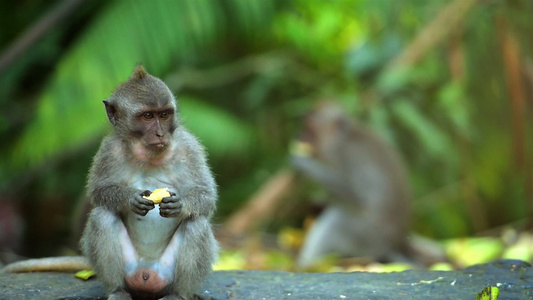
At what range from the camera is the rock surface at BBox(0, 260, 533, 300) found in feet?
12.9

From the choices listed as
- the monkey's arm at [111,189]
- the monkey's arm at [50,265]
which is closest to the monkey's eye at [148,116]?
the monkey's arm at [111,189]

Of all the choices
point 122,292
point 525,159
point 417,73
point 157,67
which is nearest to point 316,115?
point 417,73

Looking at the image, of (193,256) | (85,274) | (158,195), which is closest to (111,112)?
(158,195)

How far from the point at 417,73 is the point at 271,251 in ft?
9.83

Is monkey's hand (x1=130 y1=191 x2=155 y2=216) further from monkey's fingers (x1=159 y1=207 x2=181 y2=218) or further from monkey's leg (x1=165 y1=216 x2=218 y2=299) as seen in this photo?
monkey's leg (x1=165 y1=216 x2=218 y2=299)

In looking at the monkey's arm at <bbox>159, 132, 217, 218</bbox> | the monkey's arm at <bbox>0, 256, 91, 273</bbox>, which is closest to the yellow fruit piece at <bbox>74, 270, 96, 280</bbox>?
the monkey's arm at <bbox>0, 256, 91, 273</bbox>

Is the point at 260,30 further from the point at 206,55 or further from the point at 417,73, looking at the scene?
the point at 417,73

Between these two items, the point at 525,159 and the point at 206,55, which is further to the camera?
the point at 206,55

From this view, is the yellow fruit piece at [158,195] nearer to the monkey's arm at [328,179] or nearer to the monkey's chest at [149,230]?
the monkey's chest at [149,230]

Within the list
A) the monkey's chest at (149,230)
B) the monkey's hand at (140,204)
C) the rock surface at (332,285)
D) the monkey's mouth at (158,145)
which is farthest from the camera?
the rock surface at (332,285)

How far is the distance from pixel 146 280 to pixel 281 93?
8258mm

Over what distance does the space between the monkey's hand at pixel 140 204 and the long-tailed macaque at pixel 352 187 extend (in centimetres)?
466

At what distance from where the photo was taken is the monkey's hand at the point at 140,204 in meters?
3.46

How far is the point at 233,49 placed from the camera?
12.3 metres
